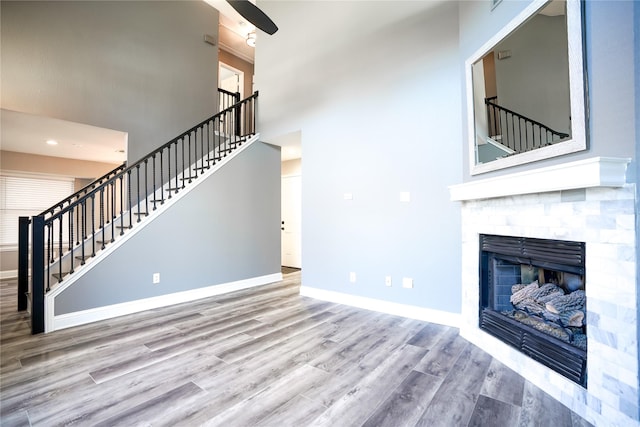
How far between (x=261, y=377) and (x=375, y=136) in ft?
9.51

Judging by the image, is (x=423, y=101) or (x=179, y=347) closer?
(x=179, y=347)

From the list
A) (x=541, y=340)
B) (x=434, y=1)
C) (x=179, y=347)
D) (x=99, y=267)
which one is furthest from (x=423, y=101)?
(x=99, y=267)

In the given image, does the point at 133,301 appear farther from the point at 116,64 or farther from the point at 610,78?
the point at 610,78

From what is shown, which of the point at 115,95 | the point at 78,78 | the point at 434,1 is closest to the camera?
the point at 434,1

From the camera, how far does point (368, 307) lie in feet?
11.9

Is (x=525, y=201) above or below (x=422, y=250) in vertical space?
above

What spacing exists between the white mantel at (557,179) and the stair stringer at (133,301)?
357 centimetres

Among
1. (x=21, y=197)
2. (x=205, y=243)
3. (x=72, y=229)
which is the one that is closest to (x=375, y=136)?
(x=205, y=243)

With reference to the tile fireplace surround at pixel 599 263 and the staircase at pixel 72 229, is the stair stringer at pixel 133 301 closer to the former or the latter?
the staircase at pixel 72 229

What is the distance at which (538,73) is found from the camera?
2047 mm

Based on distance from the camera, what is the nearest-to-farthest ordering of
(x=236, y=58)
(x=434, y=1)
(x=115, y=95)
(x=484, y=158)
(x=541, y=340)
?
(x=541, y=340) → (x=484, y=158) → (x=434, y=1) → (x=115, y=95) → (x=236, y=58)

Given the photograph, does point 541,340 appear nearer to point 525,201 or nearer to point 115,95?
point 525,201

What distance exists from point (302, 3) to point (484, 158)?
3.73m

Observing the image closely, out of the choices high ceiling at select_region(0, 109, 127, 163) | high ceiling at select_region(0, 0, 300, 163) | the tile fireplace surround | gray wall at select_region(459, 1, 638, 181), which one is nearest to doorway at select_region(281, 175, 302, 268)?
high ceiling at select_region(0, 0, 300, 163)
